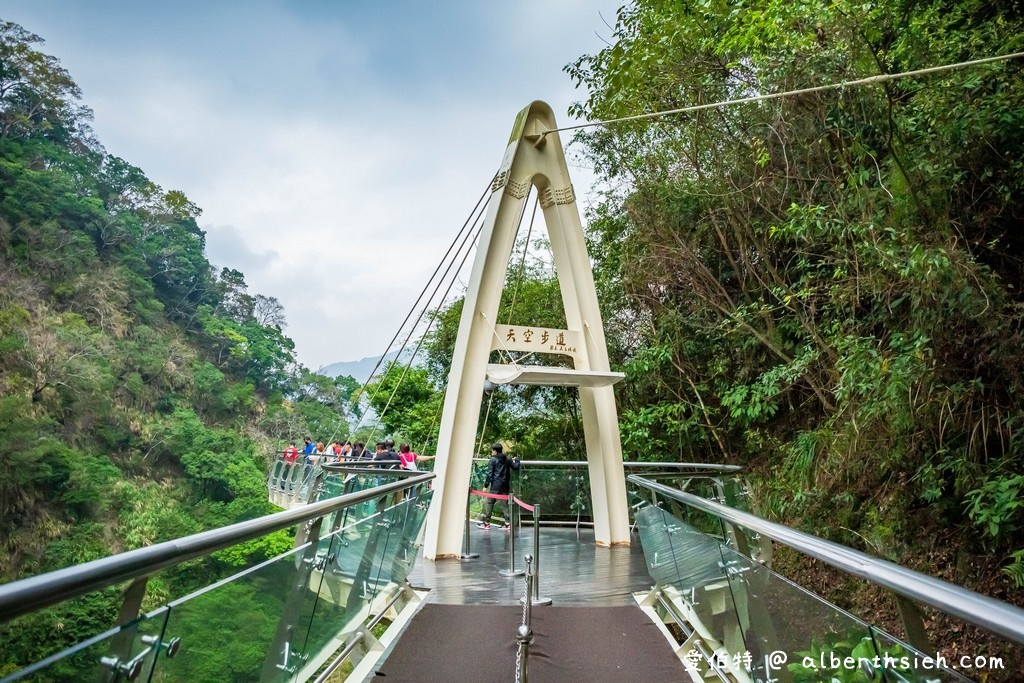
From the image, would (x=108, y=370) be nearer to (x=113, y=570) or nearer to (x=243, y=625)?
(x=243, y=625)

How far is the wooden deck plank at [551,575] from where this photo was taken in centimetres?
580

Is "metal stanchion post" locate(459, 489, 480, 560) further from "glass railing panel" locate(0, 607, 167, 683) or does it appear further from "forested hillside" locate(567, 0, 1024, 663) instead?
"glass railing panel" locate(0, 607, 167, 683)

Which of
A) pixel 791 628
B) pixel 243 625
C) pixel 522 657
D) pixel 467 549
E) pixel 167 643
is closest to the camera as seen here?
pixel 167 643

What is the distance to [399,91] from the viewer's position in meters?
55.3

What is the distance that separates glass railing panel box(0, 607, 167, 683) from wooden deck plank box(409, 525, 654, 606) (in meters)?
3.99

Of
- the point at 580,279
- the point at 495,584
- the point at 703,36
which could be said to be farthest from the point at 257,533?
the point at 703,36

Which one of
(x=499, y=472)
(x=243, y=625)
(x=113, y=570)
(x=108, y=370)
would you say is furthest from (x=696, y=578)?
(x=108, y=370)

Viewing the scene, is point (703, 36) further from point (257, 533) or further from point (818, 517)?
point (257, 533)

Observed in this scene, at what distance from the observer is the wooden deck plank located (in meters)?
5.80

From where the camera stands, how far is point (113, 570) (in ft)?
4.93

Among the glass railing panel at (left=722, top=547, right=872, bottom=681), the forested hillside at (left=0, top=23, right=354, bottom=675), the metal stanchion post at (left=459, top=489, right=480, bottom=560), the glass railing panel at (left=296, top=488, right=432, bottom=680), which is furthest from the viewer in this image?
the forested hillside at (left=0, top=23, right=354, bottom=675)

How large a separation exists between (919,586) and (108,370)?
36.0 m

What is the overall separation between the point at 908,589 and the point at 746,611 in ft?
5.09

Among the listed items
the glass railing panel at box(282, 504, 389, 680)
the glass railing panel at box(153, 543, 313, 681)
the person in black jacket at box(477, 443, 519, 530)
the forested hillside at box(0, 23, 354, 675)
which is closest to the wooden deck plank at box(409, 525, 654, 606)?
the person in black jacket at box(477, 443, 519, 530)
